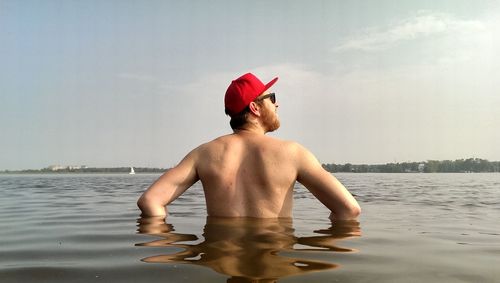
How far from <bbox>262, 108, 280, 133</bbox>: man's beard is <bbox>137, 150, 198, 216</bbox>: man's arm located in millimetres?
783

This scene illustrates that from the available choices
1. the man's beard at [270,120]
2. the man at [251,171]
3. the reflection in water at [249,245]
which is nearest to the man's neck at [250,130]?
the man at [251,171]

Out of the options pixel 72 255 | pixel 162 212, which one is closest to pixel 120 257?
pixel 72 255

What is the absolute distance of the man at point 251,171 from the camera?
406 centimetres

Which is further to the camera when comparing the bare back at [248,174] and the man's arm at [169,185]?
the man's arm at [169,185]

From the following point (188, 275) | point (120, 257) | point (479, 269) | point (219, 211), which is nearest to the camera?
point (188, 275)

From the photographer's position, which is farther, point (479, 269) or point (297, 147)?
point (297, 147)

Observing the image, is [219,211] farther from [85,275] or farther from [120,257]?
[85,275]

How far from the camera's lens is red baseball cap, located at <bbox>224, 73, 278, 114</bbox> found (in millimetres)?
4430

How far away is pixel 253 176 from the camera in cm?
404

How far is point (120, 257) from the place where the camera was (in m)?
3.18

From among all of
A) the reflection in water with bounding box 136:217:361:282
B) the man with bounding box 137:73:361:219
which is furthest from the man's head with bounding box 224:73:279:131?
the reflection in water with bounding box 136:217:361:282

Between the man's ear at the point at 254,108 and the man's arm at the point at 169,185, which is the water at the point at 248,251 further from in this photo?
the man's ear at the point at 254,108

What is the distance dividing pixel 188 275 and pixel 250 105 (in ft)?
7.35

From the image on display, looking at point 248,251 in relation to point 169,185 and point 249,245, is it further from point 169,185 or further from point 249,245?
point 169,185
